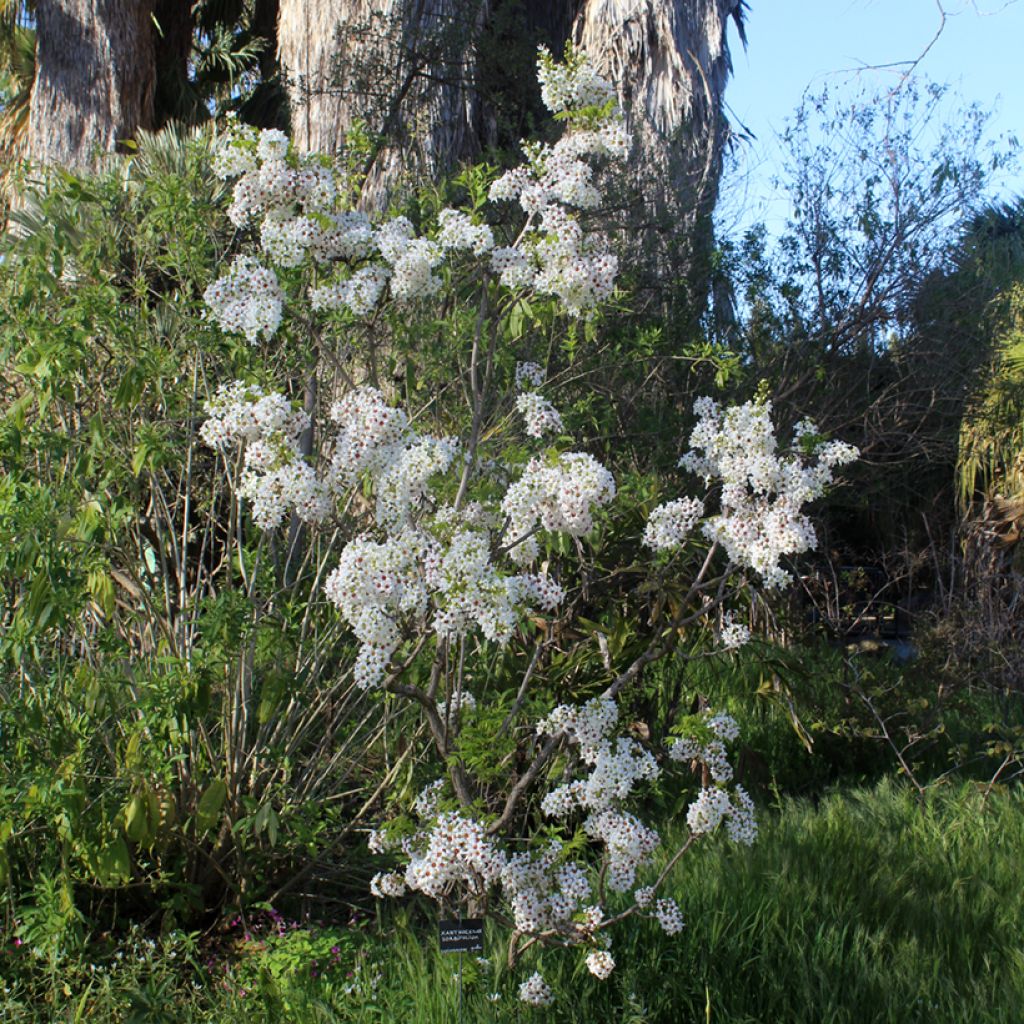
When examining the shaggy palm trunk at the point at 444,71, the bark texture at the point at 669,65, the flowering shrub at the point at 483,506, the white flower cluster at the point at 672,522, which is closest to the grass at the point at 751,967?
the flowering shrub at the point at 483,506

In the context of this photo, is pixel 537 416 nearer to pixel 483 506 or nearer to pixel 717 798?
pixel 483 506

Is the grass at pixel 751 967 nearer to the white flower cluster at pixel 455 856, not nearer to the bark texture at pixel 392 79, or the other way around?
the white flower cluster at pixel 455 856

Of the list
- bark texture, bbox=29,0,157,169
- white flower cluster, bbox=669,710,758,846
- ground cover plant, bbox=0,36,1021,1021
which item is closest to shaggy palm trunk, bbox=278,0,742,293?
bark texture, bbox=29,0,157,169

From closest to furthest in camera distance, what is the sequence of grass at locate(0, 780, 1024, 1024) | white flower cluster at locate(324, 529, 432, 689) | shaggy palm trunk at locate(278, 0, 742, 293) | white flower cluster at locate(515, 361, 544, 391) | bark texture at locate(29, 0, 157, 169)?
white flower cluster at locate(324, 529, 432, 689), grass at locate(0, 780, 1024, 1024), white flower cluster at locate(515, 361, 544, 391), shaggy palm trunk at locate(278, 0, 742, 293), bark texture at locate(29, 0, 157, 169)

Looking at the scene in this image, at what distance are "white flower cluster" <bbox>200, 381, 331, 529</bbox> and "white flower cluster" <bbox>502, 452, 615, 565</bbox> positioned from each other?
463mm

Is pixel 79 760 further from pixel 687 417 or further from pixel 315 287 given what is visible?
pixel 687 417

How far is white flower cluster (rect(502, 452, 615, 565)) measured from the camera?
2.52 meters

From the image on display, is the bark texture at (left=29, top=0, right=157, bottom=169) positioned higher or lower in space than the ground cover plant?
higher

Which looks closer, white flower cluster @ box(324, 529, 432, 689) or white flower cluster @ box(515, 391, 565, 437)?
white flower cluster @ box(324, 529, 432, 689)

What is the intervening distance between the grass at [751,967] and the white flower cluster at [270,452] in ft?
4.12

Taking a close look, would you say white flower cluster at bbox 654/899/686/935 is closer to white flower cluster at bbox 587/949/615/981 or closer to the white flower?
white flower cluster at bbox 587/949/615/981

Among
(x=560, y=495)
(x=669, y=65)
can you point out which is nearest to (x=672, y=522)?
(x=560, y=495)

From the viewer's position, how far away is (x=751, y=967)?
301 cm

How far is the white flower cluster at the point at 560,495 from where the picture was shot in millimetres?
2520
